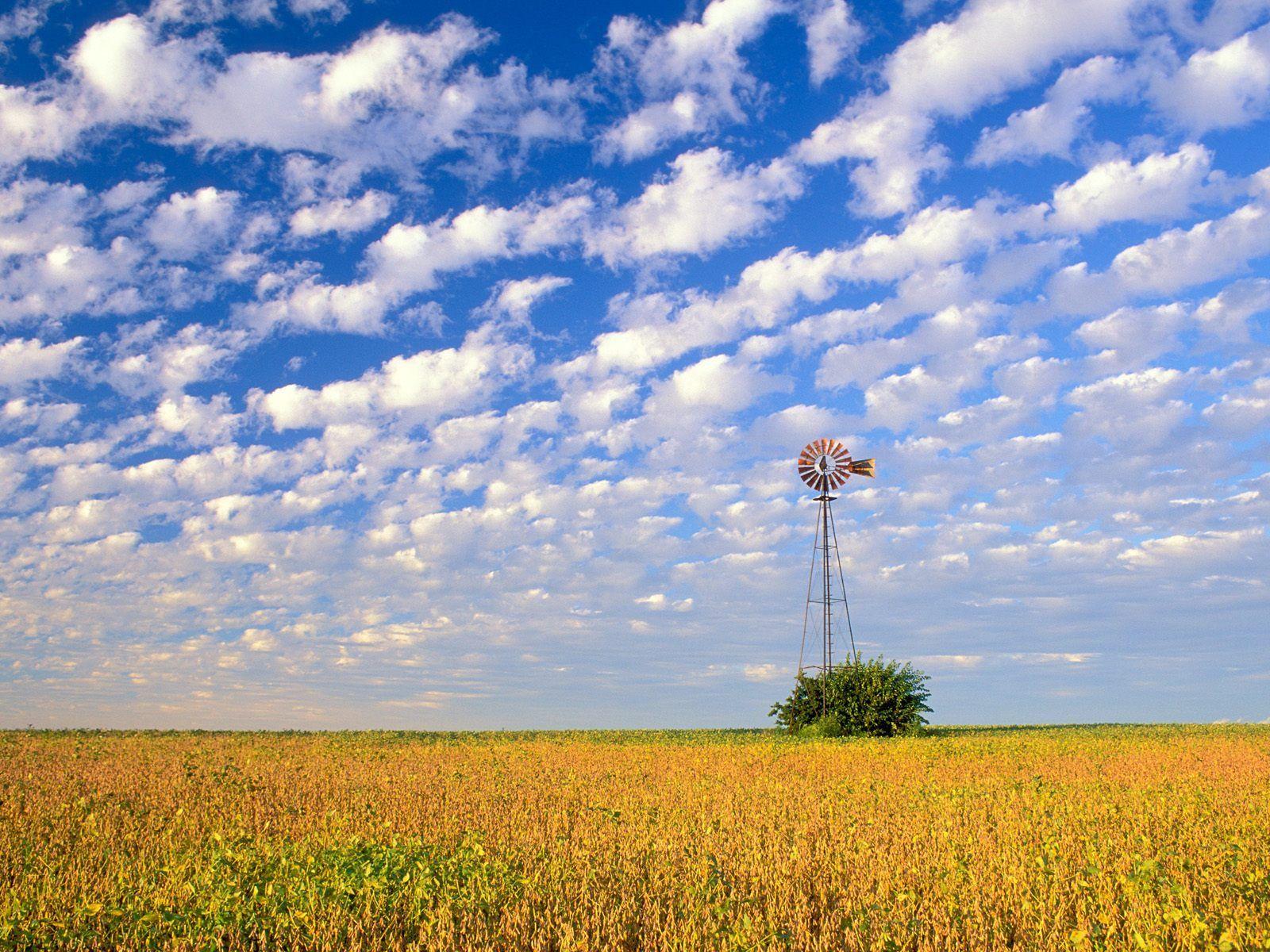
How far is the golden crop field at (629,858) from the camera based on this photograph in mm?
7137

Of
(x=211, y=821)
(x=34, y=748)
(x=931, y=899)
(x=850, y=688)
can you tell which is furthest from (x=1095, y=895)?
(x=850, y=688)

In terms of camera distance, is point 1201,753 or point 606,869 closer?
point 606,869

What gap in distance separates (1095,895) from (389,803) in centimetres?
1046

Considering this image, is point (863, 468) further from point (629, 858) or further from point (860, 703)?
point (629, 858)

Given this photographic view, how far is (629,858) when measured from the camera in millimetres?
9781

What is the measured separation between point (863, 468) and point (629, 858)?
3649 centimetres

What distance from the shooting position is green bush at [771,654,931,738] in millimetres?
40188

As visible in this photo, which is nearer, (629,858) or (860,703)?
(629,858)

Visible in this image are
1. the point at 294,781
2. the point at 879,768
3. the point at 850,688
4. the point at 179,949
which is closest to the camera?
the point at 179,949

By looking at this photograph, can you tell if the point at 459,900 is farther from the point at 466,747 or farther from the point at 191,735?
the point at 191,735

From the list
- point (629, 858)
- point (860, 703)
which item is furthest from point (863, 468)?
point (629, 858)

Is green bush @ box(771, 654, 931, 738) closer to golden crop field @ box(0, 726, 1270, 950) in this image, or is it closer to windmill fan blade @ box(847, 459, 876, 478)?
windmill fan blade @ box(847, 459, 876, 478)

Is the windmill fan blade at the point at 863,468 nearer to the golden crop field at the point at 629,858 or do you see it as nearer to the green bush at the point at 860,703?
the green bush at the point at 860,703

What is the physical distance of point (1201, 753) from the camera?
2650 cm
